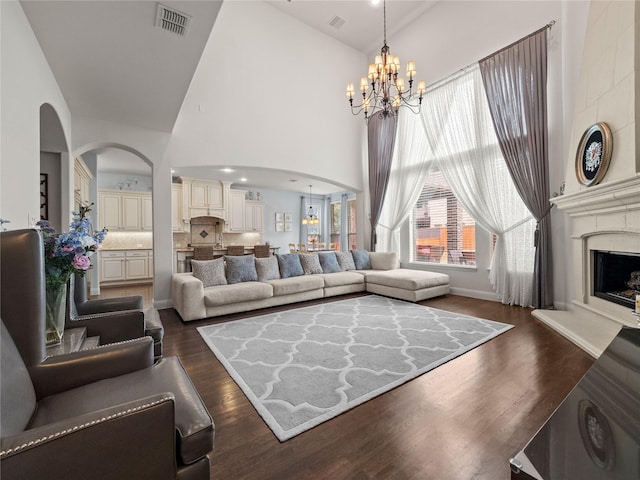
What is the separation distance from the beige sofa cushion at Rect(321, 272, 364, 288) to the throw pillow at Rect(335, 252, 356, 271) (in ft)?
1.19

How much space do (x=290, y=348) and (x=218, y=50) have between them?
5.38 meters

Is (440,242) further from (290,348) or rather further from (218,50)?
(218,50)

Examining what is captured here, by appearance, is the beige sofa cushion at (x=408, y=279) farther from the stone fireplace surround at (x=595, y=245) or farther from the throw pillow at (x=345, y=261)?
the stone fireplace surround at (x=595, y=245)

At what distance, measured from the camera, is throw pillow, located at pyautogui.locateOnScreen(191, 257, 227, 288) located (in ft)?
14.1

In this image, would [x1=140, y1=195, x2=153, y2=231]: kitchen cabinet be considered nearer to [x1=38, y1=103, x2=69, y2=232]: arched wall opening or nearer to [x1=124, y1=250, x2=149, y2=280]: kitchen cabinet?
[x1=124, y1=250, x2=149, y2=280]: kitchen cabinet

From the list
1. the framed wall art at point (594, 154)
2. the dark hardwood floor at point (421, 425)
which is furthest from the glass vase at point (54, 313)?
the framed wall art at point (594, 154)

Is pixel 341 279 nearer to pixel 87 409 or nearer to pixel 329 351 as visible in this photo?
pixel 329 351

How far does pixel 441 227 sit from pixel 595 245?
2581 mm

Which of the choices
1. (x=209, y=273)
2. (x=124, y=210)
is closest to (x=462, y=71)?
(x=209, y=273)

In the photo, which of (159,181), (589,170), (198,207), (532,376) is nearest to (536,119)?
(589,170)

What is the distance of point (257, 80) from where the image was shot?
5.64 metres

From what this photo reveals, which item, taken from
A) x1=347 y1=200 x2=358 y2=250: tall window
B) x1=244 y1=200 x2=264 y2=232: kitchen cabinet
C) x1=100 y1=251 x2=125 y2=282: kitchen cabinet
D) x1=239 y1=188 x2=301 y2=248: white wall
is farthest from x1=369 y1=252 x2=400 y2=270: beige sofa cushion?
x1=100 y1=251 x2=125 y2=282: kitchen cabinet

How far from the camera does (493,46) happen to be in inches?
185

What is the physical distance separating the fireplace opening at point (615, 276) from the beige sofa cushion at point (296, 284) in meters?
3.62
